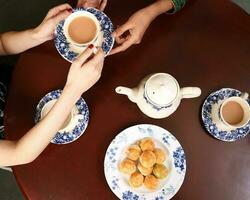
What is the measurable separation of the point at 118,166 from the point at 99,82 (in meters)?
0.23

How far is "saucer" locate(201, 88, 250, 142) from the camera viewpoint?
964 mm

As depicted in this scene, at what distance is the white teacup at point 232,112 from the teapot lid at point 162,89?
160 millimetres

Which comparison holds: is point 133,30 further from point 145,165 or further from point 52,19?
point 145,165

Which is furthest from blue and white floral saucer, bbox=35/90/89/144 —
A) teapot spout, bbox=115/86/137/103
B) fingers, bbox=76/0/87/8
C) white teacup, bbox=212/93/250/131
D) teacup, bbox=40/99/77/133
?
white teacup, bbox=212/93/250/131

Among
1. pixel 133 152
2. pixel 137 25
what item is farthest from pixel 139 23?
pixel 133 152

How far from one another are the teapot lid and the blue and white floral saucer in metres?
0.19

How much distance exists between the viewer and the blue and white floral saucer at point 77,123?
3.11 ft

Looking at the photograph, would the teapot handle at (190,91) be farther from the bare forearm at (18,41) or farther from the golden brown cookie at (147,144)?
the bare forearm at (18,41)

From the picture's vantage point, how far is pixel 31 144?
885mm

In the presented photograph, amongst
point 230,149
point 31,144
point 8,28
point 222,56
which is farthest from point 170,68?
point 8,28

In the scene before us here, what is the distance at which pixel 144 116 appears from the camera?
3.24ft

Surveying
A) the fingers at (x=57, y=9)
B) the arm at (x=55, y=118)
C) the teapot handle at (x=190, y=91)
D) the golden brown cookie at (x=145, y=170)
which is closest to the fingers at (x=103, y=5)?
the fingers at (x=57, y=9)

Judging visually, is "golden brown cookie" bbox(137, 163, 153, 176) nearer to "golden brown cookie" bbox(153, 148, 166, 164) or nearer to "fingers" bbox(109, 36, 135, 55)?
"golden brown cookie" bbox(153, 148, 166, 164)

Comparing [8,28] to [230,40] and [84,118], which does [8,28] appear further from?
[230,40]
